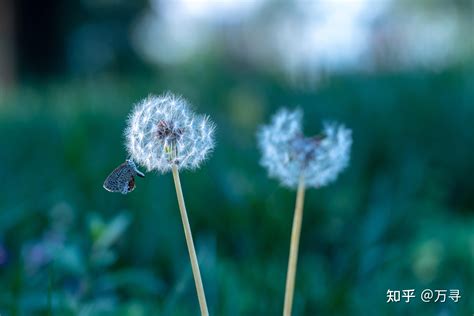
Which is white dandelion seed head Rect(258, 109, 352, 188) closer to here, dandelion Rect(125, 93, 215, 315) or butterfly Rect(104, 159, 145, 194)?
dandelion Rect(125, 93, 215, 315)

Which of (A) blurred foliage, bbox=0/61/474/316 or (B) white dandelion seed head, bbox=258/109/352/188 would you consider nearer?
(B) white dandelion seed head, bbox=258/109/352/188

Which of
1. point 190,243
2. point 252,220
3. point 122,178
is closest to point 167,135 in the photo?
point 122,178

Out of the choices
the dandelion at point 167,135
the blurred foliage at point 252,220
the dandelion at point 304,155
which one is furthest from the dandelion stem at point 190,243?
the blurred foliage at point 252,220

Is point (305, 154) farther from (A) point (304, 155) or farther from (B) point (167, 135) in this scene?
(B) point (167, 135)

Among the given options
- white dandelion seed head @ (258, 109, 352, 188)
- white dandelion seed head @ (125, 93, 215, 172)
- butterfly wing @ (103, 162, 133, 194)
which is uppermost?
white dandelion seed head @ (258, 109, 352, 188)

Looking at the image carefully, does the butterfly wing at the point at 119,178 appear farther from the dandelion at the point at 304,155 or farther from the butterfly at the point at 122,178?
the dandelion at the point at 304,155

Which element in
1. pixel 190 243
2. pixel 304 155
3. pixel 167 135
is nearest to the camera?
pixel 190 243

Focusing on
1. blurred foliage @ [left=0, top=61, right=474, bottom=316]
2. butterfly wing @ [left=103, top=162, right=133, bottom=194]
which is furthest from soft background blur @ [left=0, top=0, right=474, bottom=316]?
butterfly wing @ [left=103, top=162, right=133, bottom=194]

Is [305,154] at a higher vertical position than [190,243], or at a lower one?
higher
